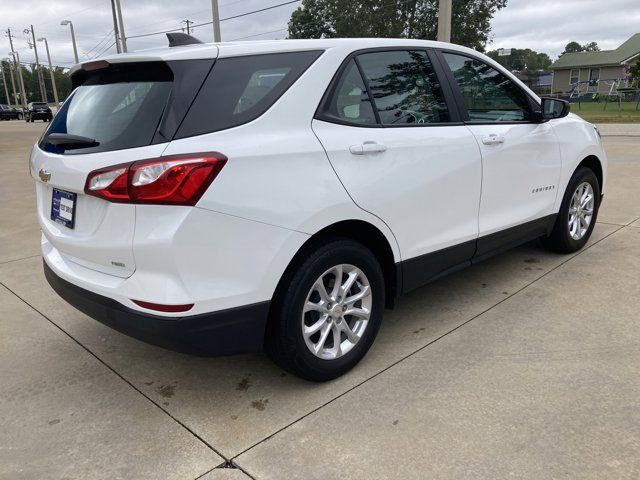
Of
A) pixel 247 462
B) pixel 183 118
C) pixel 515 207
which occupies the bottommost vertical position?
pixel 247 462

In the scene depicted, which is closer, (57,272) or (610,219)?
(57,272)

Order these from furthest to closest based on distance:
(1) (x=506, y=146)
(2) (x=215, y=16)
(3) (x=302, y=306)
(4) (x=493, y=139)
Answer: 1. (2) (x=215, y=16)
2. (1) (x=506, y=146)
3. (4) (x=493, y=139)
4. (3) (x=302, y=306)

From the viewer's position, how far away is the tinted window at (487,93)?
11.5 feet

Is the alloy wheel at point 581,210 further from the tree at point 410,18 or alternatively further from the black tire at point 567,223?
the tree at point 410,18

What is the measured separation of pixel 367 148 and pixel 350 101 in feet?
0.89

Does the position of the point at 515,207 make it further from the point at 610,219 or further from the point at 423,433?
the point at 610,219

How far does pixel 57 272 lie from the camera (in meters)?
2.76

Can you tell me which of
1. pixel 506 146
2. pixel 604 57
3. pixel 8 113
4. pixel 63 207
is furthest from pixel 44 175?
pixel 604 57

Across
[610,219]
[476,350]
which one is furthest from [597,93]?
[476,350]

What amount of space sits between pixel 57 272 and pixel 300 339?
131cm

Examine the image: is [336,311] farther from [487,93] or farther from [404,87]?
[487,93]

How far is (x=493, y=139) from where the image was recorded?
3475 mm

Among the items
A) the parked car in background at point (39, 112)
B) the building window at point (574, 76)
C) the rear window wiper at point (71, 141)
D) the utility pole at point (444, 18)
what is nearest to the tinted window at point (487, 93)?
the rear window wiper at point (71, 141)

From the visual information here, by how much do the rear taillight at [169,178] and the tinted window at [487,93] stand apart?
197 centimetres
